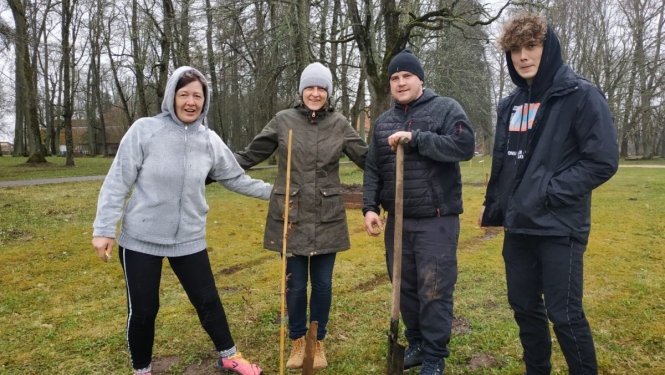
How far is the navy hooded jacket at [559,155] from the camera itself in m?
2.07

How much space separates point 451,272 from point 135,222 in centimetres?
179

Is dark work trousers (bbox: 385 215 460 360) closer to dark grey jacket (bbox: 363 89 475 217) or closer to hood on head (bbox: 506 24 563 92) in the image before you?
dark grey jacket (bbox: 363 89 475 217)

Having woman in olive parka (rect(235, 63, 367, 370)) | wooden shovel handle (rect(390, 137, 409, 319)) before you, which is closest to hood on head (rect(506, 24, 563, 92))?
wooden shovel handle (rect(390, 137, 409, 319))

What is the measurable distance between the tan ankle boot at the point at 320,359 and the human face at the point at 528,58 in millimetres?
2010

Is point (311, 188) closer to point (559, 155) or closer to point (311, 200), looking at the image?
point (311, 200)

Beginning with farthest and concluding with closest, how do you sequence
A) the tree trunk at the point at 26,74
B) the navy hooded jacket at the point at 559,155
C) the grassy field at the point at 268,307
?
the tree trunk at the point at 26,74 → the grassy field at the point at 268,307 → the navy hooded jacket at the point at 559,155

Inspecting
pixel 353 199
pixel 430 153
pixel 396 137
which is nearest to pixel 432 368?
pixel 430 153

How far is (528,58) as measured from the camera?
2.28m

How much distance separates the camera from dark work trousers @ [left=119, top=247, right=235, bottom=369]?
2.44 metres

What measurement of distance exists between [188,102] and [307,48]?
8.55 meters

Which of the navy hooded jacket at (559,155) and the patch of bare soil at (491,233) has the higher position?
the navy hooded jacket at (559,155)

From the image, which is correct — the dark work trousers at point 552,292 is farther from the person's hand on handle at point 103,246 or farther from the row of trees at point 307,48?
the row of trees at point 307,48

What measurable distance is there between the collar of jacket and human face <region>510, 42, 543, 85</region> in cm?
111

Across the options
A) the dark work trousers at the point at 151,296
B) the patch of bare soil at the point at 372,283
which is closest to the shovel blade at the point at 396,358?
the dark work trousers at the point at 151,296
